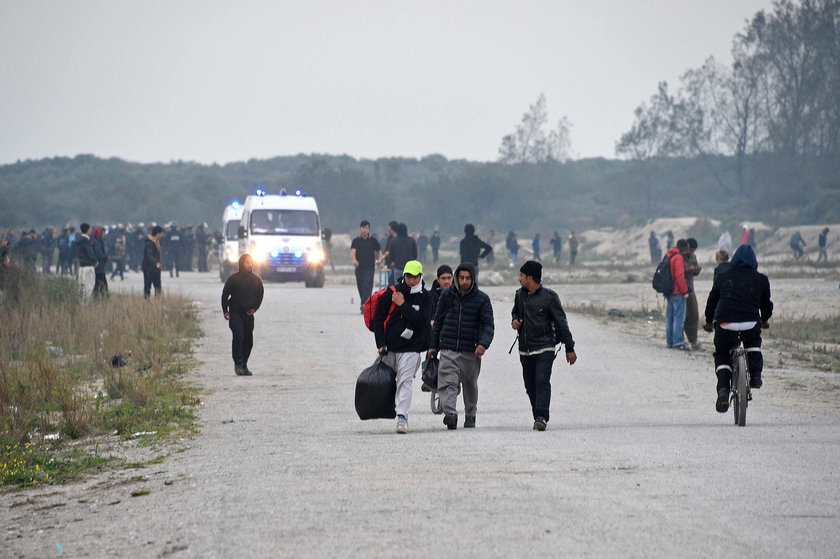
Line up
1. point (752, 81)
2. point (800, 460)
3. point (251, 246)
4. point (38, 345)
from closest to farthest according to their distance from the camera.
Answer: point (800, 460) < point (38, 345) < point (251, 246) < point (752, 81)

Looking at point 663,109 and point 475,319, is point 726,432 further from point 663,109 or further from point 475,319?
point 663,109

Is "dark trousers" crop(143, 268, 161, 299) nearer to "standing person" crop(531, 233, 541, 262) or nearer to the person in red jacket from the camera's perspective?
the person in red jacket

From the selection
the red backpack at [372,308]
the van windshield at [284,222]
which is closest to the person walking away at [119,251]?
the van windshield at [284,222]

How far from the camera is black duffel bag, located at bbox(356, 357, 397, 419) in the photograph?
1162 cm

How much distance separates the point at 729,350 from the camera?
12.3 meters

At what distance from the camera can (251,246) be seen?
36125 millimetres

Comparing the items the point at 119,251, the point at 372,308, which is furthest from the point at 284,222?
the point at 372,308

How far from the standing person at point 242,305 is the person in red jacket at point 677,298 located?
6.59 metres

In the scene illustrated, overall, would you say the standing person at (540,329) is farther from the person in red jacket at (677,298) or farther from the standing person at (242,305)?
the person in red jacket at (677,298)

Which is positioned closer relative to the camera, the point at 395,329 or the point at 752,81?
the point at 395,329

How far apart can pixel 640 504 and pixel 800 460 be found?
236 cm

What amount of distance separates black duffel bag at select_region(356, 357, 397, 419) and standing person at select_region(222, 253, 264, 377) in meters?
5.14

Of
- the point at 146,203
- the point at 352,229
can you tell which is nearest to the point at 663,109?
the point at 352,229

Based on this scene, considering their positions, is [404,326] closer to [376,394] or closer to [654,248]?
[376,394]
